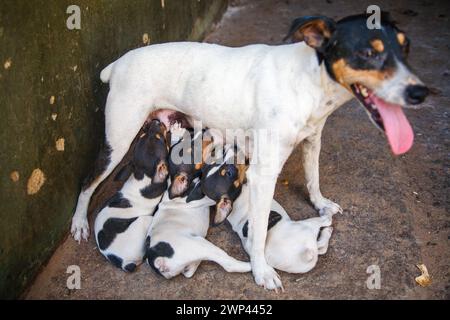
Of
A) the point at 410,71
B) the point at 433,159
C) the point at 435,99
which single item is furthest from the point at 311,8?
the point at 410,71

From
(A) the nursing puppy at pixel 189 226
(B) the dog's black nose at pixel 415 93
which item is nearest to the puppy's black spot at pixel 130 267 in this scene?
(A) the nursing puppy at pixel 189 226

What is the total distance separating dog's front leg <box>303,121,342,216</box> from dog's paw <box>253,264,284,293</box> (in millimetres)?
808

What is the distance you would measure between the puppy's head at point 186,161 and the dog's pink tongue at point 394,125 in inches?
57.5

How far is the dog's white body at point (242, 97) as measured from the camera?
326 cm

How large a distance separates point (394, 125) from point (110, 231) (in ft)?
6.73

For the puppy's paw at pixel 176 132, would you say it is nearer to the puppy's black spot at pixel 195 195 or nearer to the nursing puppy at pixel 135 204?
the nursing puppy at pixel 135 204

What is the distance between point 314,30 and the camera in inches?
118

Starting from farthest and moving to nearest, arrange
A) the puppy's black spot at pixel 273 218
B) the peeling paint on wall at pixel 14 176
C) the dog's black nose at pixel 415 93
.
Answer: the puppy's black spot at pixel 273 218, the peeling paint on wall at pixel 14 176, the dog's black nose at pixel 415 93

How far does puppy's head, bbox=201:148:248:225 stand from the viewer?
3771mm

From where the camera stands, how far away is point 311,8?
26.6 feet

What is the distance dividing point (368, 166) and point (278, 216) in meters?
1.32

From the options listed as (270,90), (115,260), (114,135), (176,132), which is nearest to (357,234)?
(270,90)
